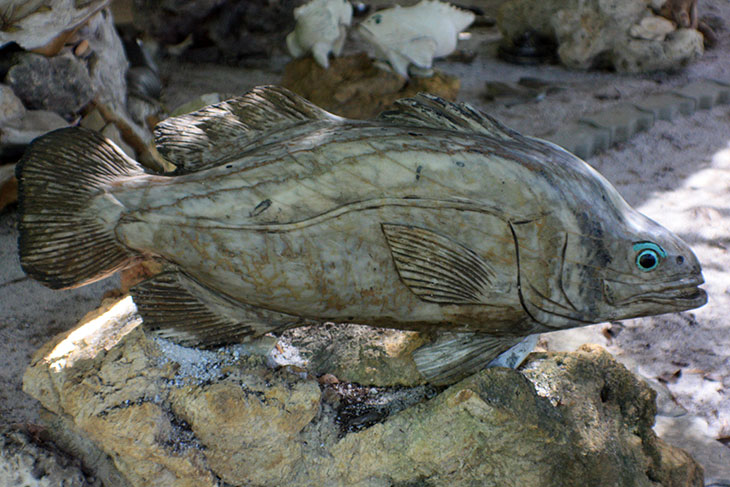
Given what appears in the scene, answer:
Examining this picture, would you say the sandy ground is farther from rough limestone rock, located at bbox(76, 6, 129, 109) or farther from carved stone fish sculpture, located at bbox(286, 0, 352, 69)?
carved stone fish sculpture, located at bbox(286, 0, 352, 69)

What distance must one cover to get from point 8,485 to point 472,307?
1570 millimetres

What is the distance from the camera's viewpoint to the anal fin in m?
2.10

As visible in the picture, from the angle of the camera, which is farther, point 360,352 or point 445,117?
point 360,352

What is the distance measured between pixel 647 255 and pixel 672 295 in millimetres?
154

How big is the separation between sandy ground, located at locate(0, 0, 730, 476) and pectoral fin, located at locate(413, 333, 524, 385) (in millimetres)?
1206

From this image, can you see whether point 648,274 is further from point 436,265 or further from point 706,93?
point 706,93

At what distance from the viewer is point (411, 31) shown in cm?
457

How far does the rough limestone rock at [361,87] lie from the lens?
4703 millimetres

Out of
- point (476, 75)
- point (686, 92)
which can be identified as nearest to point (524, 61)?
point (476, 75)

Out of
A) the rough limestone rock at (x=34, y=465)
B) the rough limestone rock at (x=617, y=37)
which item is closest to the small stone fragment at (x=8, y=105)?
the rough limestone rock at (x=34, y=465)

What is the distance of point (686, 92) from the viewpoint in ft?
18.1

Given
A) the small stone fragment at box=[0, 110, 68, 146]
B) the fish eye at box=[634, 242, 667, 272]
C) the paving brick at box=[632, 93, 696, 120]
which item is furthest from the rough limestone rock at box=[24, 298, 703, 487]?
the paving brick at box=[632, 93, 696, 120]

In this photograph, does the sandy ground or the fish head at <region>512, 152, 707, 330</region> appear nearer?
the fish head at <region>512, 152, 707, 330</region>

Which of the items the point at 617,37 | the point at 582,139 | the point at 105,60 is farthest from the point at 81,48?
the point at 617,37
